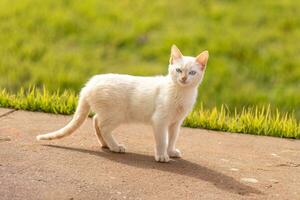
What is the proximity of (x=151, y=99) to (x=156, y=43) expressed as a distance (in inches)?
162

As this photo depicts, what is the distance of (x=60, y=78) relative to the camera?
7449 mm

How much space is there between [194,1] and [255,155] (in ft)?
16.9

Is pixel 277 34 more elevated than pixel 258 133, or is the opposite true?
pixel 277 34

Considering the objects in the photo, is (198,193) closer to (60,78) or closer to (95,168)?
(95,168)

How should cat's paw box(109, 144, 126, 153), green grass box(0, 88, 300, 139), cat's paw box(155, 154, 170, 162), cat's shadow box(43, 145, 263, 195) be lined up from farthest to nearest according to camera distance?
green grass box(0, 88, 300, 139) → cat's paw box(109, 144, 126, 153) → cat's paw box(155, 154, 170, 162) → cat's shadow box(43, 145, 263, 195)

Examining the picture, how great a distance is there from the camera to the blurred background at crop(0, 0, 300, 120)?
7.51 m

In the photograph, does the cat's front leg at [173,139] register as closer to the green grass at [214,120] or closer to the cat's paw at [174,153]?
the cat's paw at [174,153]

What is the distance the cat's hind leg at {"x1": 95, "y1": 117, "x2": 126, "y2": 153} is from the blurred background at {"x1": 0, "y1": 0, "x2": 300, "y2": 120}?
107 inches

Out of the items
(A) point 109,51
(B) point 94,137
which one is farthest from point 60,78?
(B) point 94,137

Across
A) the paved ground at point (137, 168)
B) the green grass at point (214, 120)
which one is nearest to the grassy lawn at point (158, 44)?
the green grass at point (214, 120)

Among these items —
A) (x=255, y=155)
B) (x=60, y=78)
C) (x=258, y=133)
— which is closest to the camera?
(x=255, y=155)

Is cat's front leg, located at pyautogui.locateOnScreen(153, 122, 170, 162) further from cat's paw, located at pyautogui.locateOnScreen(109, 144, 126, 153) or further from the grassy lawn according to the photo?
the grassy lawn

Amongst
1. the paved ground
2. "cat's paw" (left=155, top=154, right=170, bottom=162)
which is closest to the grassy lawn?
the paved ground

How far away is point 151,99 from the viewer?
4.49 metres
